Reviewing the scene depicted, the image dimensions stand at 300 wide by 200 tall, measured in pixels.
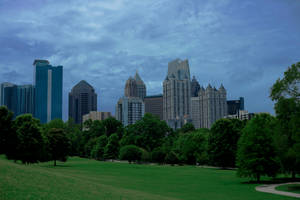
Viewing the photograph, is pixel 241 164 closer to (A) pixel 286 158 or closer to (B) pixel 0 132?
(A) pixel 286 158

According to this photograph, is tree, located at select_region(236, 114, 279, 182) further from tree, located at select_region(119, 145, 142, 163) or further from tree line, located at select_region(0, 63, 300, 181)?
tree, located at select_region(119, 145, 142, 163)

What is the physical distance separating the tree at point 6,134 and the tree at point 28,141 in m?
0.95

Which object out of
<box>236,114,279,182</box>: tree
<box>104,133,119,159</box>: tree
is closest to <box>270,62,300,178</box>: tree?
<box>236,114,279,182</box>: tree

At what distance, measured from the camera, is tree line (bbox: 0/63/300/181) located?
107 feet

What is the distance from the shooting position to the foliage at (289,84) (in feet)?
105

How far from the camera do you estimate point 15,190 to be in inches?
663

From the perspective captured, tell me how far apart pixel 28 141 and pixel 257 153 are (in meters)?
37.0

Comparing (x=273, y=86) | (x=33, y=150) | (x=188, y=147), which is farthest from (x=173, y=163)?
(x=273, y=86)

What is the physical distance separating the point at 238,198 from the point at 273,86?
12729mm

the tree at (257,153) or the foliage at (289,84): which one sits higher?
the foliage at (289,84)

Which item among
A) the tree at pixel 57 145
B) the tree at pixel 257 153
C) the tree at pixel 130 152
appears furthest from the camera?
the tree at pixel 130 152

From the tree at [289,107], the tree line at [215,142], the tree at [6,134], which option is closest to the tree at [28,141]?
the tree line at [215,142]

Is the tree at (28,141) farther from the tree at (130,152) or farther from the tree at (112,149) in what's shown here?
the tree at (112,149)

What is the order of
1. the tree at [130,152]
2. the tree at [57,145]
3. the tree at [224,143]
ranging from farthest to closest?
1. the tree at [130,152]
2. the tree at [57,145]
3. the tree at [224,143]
